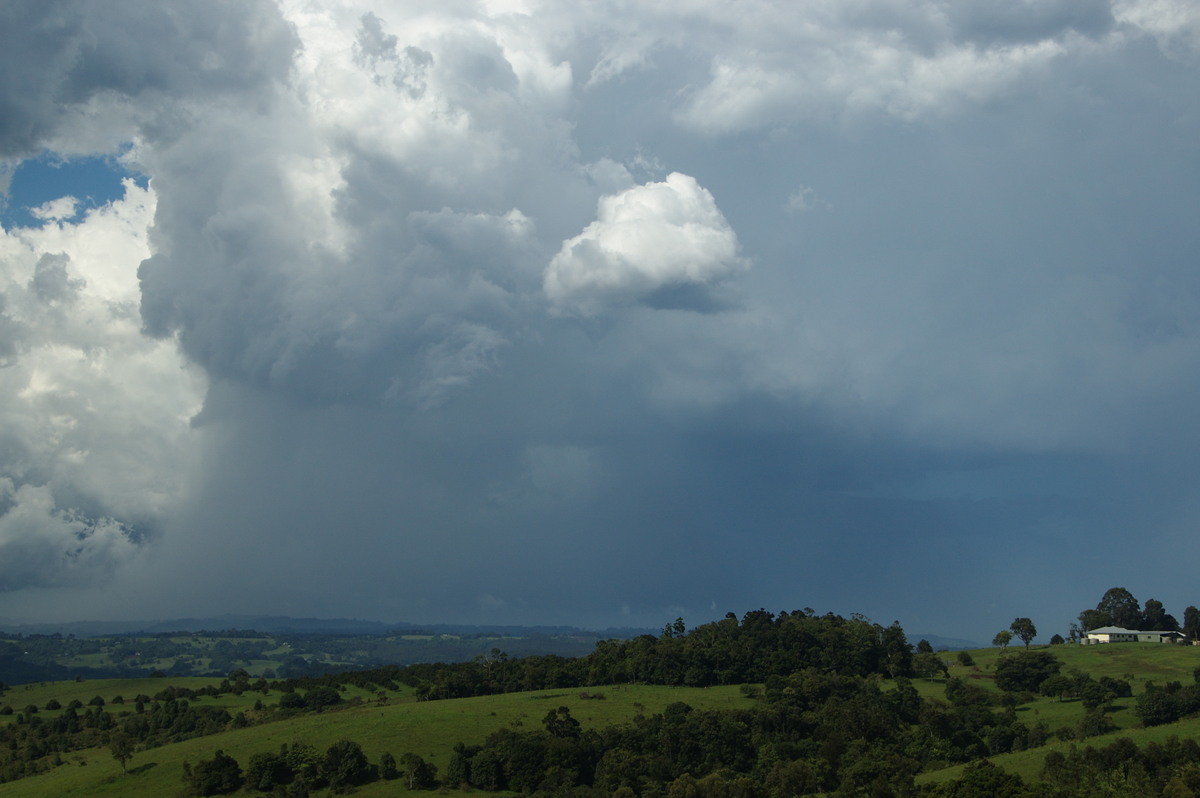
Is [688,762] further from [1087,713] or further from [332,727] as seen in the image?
[1087,713]

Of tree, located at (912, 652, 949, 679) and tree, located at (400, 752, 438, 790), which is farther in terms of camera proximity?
tree, located at (912, 652, 949, 679)

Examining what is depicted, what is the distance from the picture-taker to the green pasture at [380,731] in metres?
113

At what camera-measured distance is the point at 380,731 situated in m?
129

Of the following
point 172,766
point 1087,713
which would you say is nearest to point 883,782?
point 1087,713

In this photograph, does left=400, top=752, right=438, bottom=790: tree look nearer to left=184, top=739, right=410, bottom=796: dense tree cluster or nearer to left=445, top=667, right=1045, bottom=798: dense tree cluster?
left=184, top=739, right=410, bottom=796: dense tree cluster

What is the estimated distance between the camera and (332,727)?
13200 centimetres

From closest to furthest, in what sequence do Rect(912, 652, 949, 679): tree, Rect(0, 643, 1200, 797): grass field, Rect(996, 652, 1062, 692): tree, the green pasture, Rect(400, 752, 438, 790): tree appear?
Rect(400, 752, 438, 790): tree, the green pasture, Rect(0, 643, 1200, 797): grass field, Rect(996, 652, 1062, 692): tree, Rect(912, 652, 949, 679): tree

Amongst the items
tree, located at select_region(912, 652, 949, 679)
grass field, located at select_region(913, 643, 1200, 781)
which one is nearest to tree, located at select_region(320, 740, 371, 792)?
grass field, located at select_region(913, 643, 1200, 781)

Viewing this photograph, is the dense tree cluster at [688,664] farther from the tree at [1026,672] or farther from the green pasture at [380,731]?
the tree at [1026,672]

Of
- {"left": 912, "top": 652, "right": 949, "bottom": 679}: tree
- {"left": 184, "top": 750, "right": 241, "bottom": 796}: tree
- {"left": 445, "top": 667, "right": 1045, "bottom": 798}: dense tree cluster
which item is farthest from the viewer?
{"left": 912, "top": 652, "right": 949, "bottom": 679}: tree

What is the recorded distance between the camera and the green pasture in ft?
371

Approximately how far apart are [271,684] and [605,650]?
234ft

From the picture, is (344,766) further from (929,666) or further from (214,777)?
(929,666)

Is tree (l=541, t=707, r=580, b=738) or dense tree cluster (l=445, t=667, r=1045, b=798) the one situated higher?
tree (l=541, t=707, r=580, b=738)
